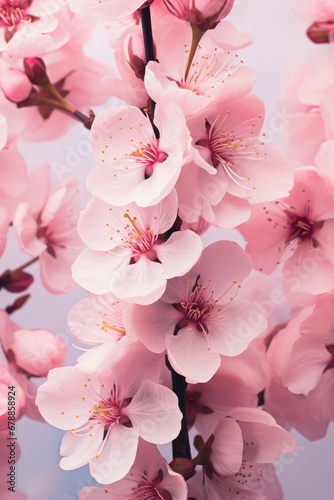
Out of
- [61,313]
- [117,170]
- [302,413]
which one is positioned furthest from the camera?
[61,313]

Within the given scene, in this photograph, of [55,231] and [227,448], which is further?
[55,231]

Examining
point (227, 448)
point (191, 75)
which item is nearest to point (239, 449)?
point (227, 448)

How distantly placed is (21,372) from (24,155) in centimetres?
27

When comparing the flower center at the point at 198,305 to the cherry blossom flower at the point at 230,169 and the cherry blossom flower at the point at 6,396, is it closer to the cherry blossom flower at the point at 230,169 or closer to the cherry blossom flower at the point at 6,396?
the cherry blossom flower at the point at 230,169

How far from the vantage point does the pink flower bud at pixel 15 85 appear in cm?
85

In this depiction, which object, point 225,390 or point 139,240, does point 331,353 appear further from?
point 139,240

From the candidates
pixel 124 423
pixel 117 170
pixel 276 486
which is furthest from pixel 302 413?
pixel 117 170

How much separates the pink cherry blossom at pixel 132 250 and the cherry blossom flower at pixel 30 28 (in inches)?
8.7

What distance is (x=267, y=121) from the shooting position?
2.98ft

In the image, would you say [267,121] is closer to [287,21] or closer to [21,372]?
[287,21]

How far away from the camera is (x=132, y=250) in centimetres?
68

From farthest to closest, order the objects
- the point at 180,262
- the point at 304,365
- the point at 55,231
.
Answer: the point at 55,231 → the point at 304,365 → the point at 180,262

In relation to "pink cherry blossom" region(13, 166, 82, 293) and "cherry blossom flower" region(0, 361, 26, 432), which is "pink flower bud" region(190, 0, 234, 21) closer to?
"pink cherry blossom" region(13, 166, 82, 293)

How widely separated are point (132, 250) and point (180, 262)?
58 millimetres
